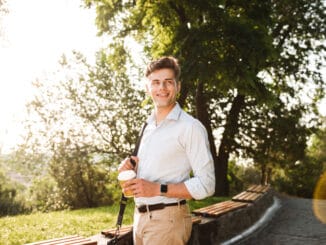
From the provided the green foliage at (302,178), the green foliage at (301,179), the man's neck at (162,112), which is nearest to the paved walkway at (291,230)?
the man's neck at (162,112)

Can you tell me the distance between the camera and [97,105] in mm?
26172

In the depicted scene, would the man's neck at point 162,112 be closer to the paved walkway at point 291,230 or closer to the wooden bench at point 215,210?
the wooden bench at point 215,210

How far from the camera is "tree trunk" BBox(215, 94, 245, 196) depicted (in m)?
16.5

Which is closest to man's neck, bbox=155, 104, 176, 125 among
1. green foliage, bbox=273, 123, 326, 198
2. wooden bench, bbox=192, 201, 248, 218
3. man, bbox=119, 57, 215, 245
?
man, bbox=119, 57, 215, 245

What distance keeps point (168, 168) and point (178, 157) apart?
0.11m

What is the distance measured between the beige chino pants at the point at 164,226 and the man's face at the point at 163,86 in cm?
84

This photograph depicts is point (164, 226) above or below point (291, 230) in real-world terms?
above

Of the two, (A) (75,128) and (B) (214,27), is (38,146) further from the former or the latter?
(B) (214,27)

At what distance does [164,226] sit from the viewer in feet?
9.36

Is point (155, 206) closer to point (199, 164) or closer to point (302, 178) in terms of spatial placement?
point (199, 164)

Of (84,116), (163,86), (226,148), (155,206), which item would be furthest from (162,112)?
(84,116)

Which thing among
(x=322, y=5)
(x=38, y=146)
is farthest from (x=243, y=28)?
(x=38, y=146)

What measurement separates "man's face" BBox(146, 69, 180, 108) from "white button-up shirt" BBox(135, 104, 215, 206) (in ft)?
0.34

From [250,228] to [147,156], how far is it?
5.50m
